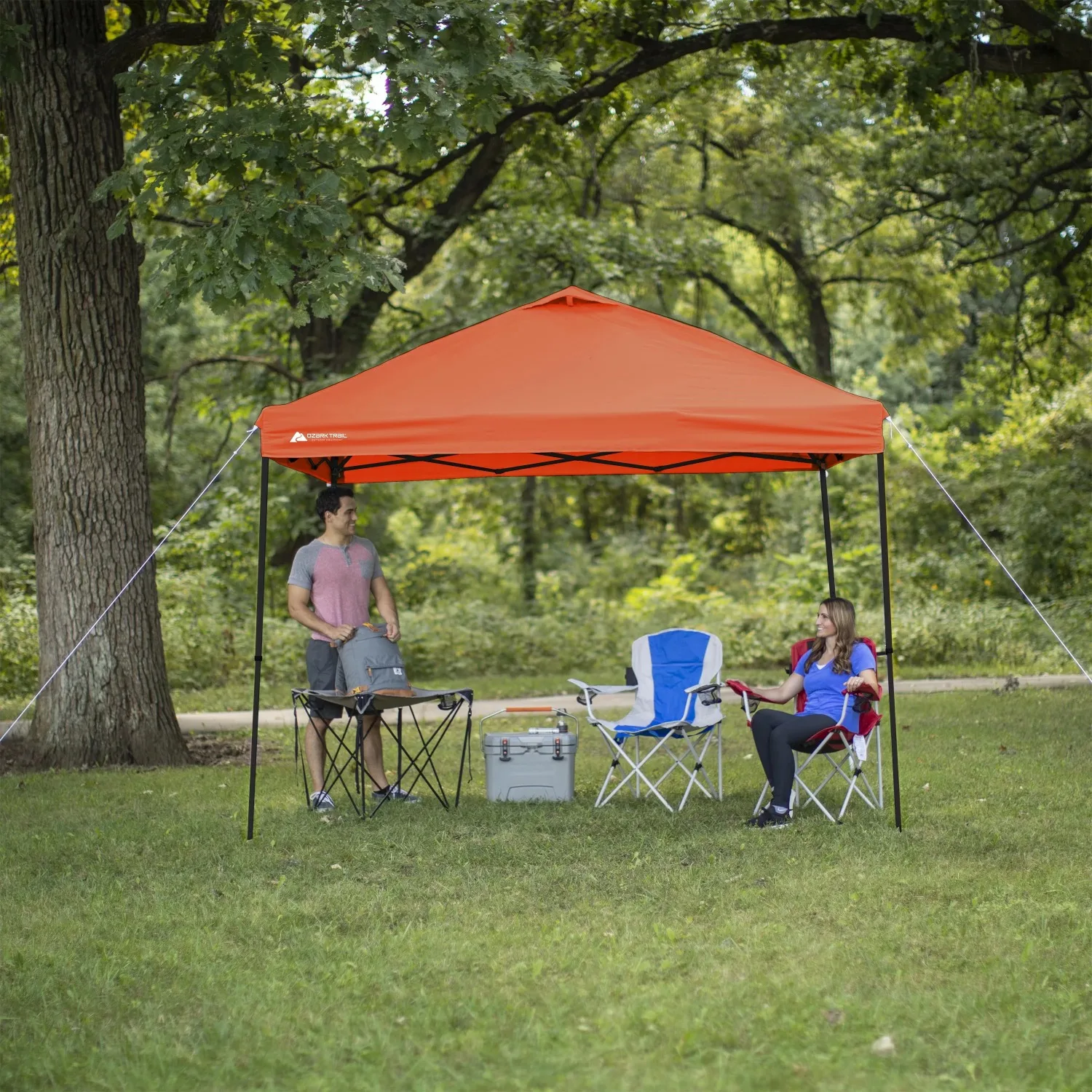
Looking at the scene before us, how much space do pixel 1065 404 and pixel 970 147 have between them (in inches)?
240

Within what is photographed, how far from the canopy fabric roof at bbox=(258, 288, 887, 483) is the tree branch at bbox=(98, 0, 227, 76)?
2.84 m

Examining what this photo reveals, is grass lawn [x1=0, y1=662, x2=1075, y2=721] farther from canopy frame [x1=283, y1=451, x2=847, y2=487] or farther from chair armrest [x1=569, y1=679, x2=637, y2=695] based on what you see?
chair armrest [x1=569, y1=679, x2=637, y2=695]

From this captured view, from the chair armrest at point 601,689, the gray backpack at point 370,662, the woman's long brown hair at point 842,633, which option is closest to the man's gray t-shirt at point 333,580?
the gray backpack at point 370,662

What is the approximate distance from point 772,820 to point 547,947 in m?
2.10

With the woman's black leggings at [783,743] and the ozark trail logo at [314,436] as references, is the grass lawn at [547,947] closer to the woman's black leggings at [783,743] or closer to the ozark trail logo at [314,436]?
the woman's black leggings at [783,743]

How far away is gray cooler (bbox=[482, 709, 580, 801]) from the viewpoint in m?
6.86

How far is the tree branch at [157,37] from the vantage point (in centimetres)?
805

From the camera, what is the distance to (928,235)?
1464 cm

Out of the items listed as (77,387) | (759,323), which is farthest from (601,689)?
(759,323)

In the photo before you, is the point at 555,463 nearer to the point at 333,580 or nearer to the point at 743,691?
the point at 333,580

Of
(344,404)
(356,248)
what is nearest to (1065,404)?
(356,248)

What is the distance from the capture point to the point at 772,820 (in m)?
6.17

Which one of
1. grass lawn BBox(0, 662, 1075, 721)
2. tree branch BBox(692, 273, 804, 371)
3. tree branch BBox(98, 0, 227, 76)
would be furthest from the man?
tree branch BBox(692, 273, 804, 371)

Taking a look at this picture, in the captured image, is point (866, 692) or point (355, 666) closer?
point (866, 692)
